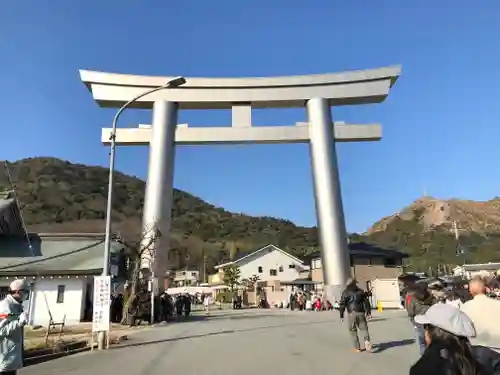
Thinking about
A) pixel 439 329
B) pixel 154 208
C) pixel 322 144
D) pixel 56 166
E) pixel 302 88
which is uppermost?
pixel 56 166

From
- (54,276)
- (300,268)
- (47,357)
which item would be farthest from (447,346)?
(300,268)

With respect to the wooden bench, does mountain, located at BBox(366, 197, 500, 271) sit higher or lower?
higher

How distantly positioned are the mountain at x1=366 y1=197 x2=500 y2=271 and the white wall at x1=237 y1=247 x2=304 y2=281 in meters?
12.1

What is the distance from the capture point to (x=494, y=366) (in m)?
3.22

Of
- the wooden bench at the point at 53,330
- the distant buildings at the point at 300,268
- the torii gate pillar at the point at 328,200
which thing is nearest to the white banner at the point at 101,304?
the wooden bench at the point at 53,330

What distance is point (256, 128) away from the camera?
22297mm

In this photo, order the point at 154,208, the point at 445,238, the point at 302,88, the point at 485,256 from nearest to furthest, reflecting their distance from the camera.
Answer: the point at 154,208
the point at 302,88
the point at 485,256
the point at 445,238

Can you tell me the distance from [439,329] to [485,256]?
71.6 metres

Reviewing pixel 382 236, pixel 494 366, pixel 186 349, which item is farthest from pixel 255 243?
pixel 494 366

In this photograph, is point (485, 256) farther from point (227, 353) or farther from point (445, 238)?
point (227, 353)

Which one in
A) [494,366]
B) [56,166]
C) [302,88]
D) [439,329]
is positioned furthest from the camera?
[56,166]

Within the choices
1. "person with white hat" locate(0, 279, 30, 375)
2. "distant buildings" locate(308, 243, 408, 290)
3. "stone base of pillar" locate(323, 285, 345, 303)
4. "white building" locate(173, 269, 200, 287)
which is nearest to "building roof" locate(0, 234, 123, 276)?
"stone base of pillar" locate(323, 285, 345, 303)

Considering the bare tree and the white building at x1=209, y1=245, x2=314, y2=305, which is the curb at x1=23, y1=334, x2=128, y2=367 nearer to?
the bare tree

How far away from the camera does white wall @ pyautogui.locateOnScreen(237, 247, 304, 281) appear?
5555 centimetres
